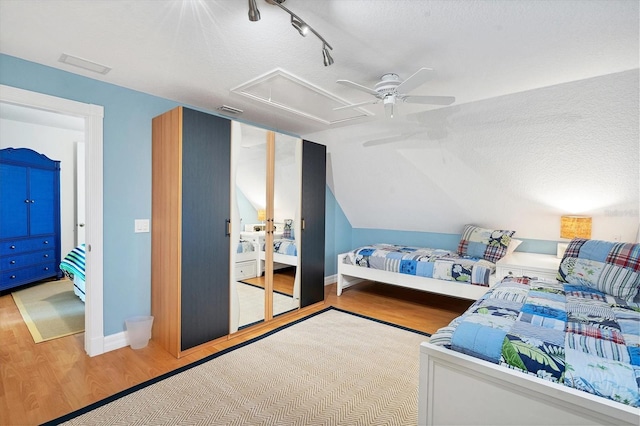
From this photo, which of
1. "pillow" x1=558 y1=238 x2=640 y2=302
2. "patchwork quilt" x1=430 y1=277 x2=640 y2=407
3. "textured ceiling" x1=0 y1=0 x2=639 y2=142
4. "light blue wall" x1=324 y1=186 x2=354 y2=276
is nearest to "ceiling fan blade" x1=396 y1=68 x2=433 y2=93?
"textured ceiling" x1=0 y1=0 x2=639 y2=142

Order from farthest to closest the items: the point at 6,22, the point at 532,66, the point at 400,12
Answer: the point at 532,66 < the point at 6,22 < the point at 400,12

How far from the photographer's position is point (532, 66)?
2244mm

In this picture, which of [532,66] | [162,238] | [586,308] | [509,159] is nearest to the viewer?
[586,308]

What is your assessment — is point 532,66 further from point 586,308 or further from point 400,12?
point 586,308

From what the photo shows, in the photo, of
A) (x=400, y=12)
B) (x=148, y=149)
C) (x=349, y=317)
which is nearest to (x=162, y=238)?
(x=148, y=149)

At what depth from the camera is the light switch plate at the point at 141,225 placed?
9.48 ft

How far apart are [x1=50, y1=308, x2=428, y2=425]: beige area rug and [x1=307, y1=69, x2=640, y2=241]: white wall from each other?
77.6 inches

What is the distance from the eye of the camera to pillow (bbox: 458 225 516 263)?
147 inches

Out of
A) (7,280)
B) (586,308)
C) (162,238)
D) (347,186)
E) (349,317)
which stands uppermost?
(347,186)

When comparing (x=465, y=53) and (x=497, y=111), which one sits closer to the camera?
(x=465, y=53)

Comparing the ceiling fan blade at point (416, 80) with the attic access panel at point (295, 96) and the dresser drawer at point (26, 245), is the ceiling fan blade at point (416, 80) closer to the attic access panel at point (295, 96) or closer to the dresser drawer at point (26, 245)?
the attic access panel at point (295, 96)

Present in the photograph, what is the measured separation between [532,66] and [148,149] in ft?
10.8

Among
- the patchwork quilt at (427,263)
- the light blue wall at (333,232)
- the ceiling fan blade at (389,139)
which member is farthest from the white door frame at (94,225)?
the light blue wall at (333,232)

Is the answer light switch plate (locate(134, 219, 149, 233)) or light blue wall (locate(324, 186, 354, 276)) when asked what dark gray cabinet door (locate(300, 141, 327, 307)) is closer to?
light blue wall (locate(324, 186, 354, 276))
